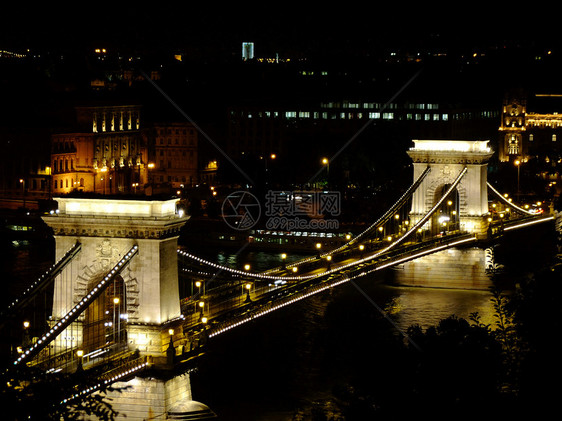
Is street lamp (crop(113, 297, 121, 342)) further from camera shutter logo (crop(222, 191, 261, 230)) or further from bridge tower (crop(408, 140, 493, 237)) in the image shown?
camera shutter logo (crop(222, 191, 261, 230))

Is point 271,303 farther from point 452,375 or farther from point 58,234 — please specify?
point 452,375

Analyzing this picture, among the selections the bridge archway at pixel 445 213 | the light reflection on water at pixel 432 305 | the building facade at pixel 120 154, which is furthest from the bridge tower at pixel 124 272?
the building facade at pixel 120 154

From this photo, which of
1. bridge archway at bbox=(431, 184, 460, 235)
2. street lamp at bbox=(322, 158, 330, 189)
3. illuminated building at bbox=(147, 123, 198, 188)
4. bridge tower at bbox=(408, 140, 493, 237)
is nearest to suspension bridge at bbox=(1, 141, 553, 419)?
bridge tower at bbox=(408, 140, 493, 237)

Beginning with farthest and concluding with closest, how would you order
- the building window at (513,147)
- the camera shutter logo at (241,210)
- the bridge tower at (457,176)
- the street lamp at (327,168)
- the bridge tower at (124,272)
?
the building window at (513,147) < the street lamp at (327,168) < the camera shutter logo at (241,210) < the bridge tower at (457,176) < the bridge tower at (124,272)

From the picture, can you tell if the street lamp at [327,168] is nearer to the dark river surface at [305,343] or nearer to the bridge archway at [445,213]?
the bridge archway at [445,213]

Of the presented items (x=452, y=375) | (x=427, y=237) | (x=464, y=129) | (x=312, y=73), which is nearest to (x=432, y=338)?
(x=452, y=375)

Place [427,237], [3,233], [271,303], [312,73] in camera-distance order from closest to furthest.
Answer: [271,303], [427,237], [3,233], [312,73]
